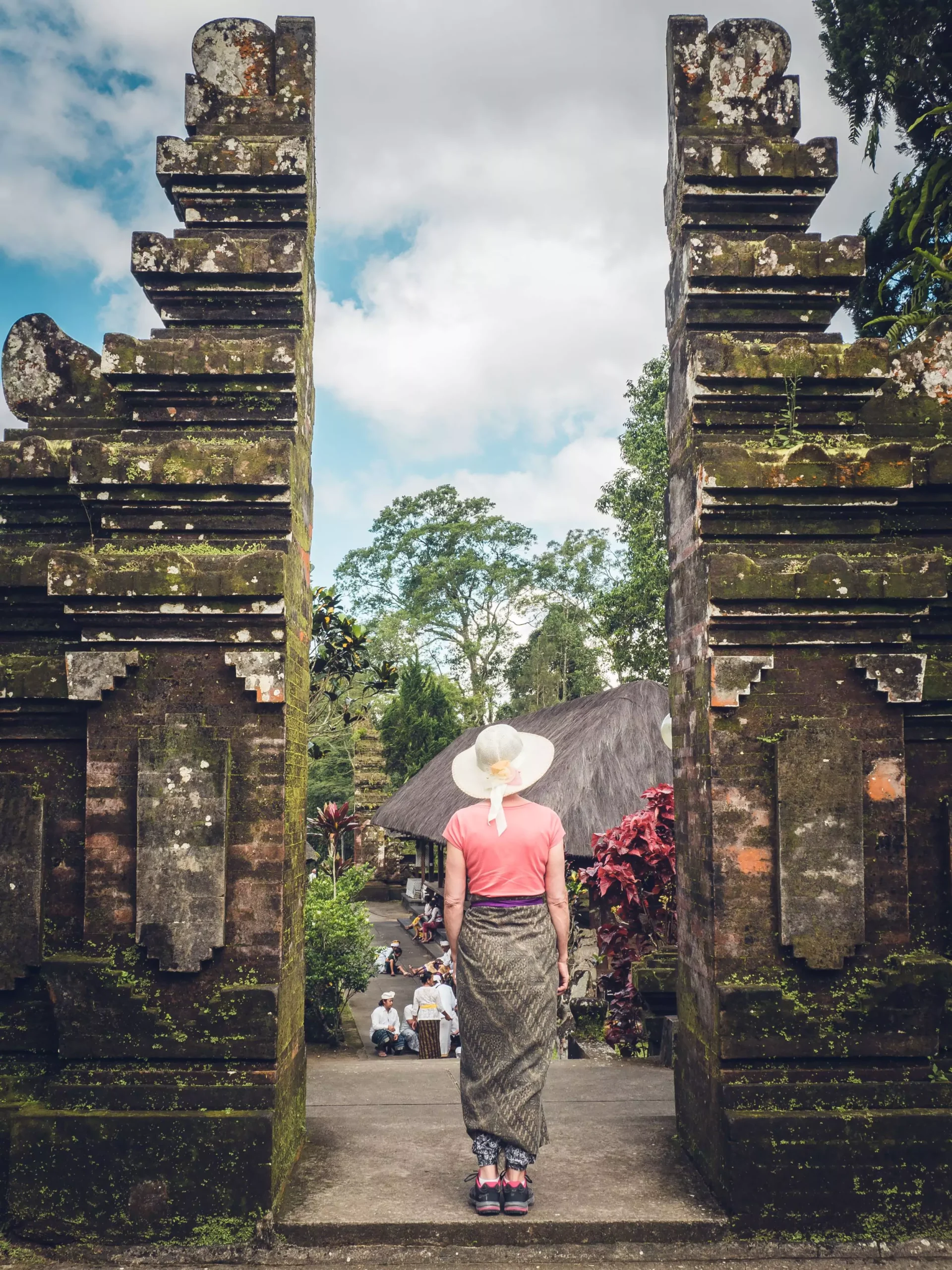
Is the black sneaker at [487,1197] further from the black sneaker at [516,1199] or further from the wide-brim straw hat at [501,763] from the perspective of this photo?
the wide-brim straw hat at [501,763]

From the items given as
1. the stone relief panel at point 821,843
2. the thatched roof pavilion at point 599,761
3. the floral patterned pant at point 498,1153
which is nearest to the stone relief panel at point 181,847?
the floral patterned pant at point 498,1153

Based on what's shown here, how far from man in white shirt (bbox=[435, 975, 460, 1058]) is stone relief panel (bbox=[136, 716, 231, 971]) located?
24.1 ft

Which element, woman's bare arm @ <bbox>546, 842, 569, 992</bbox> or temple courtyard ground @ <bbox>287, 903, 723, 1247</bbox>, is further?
woman's bare arm @ <bbox>546, 842, 569, 992</bbox>

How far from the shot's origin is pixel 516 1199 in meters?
3.59

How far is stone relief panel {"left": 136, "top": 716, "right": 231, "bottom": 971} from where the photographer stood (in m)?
3.78

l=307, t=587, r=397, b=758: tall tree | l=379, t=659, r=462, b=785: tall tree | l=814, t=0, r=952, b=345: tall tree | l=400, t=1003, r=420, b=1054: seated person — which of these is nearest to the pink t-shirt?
l=307, t=587, r=397, b=758: tall tree

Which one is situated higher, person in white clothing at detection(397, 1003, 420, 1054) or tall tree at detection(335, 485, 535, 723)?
tall tree at detection(335, 485, 535, 723)

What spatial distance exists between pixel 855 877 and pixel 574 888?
21.6 ft

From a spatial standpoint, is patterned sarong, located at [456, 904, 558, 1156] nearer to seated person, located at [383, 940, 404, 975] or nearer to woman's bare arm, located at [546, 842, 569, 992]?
woman's bare arm, located at [546, 842, 569, 992]

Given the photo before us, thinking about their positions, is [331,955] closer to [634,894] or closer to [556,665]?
[634,894]

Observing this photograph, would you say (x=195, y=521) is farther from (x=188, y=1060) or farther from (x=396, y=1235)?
(x=396, y=1235)

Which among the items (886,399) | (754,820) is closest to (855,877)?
(754,820)

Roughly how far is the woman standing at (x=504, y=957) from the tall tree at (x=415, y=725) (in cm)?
2513

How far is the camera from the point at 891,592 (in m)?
3.86
